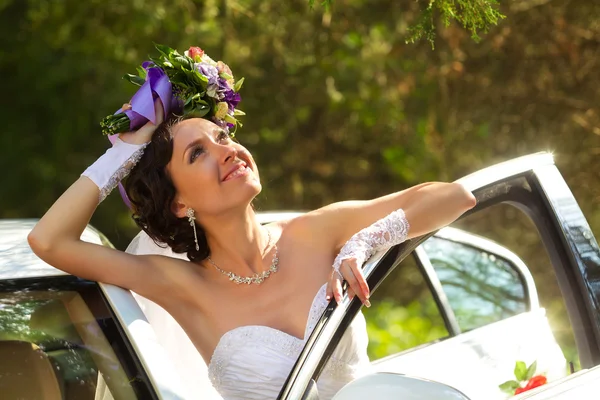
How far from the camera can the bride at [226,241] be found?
2.47 meters

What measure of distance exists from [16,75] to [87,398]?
14.6ft

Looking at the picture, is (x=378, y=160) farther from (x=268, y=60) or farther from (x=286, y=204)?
(x=268, y=60)

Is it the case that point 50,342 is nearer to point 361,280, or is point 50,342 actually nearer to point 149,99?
point 361,280

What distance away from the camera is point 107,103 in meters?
5.92

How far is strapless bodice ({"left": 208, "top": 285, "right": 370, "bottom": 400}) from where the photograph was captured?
8.32 feet

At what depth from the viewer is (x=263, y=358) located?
8.36 feet

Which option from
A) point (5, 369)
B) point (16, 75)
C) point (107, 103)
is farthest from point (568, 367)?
point (16, 75)

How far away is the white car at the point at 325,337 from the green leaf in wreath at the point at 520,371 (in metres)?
0.06

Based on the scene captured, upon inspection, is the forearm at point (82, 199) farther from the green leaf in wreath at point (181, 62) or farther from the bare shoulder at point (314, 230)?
the bare shoulder at point (314, 230)

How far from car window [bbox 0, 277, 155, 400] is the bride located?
12.0 inches

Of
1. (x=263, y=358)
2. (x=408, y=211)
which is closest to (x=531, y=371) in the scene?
(x=408, y=211)

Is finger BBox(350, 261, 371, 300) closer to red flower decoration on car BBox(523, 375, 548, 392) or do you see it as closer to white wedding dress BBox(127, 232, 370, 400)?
white wedding dress BBox(127, 232, 370, 400)

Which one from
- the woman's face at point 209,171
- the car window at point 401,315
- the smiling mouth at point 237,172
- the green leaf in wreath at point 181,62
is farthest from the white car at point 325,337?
the car window at point 401,315

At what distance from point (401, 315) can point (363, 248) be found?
16.1 feet
